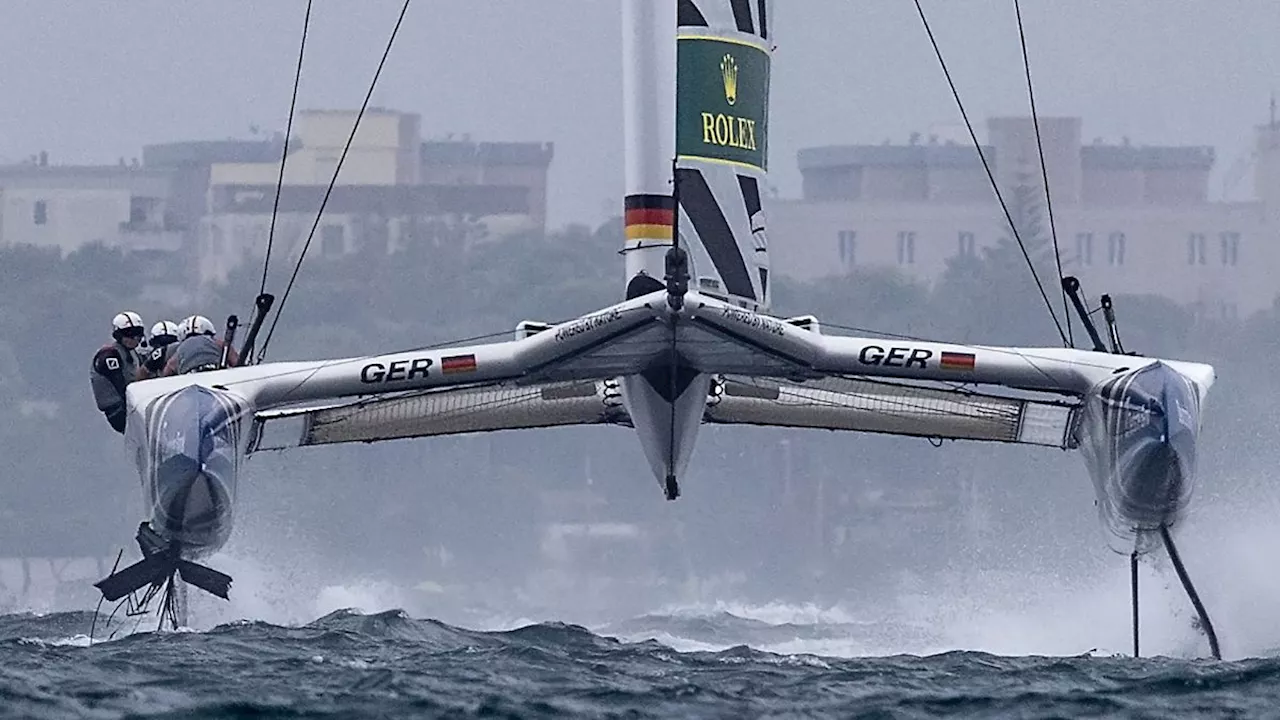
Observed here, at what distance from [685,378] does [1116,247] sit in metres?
33.1

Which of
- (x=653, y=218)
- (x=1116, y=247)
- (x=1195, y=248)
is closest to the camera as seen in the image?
(x=653, y=218)

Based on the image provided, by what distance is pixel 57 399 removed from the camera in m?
35.1

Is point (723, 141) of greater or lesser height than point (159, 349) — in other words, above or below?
above

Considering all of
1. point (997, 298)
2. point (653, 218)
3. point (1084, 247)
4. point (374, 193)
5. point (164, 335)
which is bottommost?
point (164, 335)

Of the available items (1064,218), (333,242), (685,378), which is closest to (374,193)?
(333,242)

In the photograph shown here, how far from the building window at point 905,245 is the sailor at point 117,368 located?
3097 centimetres

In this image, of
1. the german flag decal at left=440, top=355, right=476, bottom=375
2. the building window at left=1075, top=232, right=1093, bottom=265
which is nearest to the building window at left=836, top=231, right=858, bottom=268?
the building window at left=1075, top=232, right=1093, bottom=265

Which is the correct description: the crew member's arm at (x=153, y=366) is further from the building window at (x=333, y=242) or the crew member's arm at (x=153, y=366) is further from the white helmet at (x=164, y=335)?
the building window at (x=333, y=242)

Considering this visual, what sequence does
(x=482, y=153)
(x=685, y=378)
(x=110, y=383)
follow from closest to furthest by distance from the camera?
(x=685, y=378), (x=110, y=383), (x=482, y=153)

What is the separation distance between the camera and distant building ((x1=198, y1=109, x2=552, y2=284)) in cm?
3912

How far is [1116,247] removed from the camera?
1596 inches

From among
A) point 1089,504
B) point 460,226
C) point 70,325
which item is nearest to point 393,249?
point 460,226

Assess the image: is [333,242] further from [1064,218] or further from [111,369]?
[111,369]

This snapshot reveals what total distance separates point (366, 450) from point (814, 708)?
28187 millimetres
